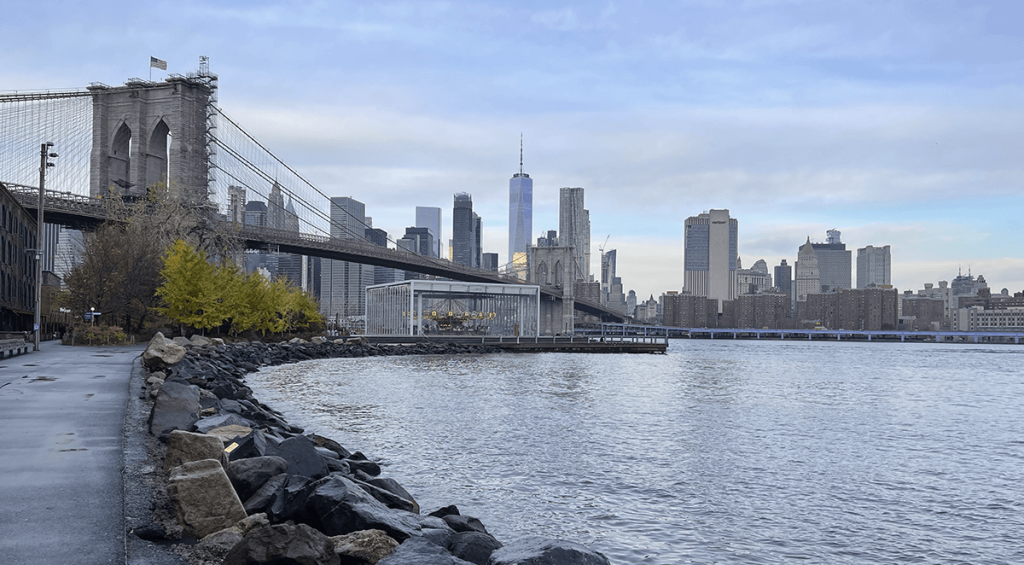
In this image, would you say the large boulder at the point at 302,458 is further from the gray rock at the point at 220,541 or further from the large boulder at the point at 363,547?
the large boulder at the point at 363,547

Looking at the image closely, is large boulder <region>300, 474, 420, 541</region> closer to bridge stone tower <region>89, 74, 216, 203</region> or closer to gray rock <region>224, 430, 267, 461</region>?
gray rock <region>224, 430, 267, 461</region>

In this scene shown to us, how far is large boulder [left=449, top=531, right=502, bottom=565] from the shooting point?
7605 millimetres

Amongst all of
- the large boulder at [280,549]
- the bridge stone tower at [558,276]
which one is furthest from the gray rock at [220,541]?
the bridge stone tower at [558,276]

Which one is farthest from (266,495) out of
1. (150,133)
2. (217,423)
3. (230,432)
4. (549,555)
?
(150,133)

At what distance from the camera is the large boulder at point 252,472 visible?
889 centimetres

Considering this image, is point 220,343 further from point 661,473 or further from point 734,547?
point 734,547

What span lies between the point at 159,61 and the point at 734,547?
78.4 m

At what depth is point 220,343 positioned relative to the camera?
44000 mm

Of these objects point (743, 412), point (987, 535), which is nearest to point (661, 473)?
point (987, 535)

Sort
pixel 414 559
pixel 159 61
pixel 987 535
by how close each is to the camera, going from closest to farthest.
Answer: pixel 414 559
pixel 987 535
pixel 159 61

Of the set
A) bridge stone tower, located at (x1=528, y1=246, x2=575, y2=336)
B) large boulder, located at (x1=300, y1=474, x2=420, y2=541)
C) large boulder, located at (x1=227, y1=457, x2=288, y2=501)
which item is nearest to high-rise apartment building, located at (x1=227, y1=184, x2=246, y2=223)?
bridge stone tower, located at (x1=528, y1=246, x2=575, y2=336)

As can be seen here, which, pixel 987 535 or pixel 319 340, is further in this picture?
pixel 319 340

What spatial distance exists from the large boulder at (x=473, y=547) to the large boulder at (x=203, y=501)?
7.17 ft

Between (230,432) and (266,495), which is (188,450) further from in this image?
(230,432)
